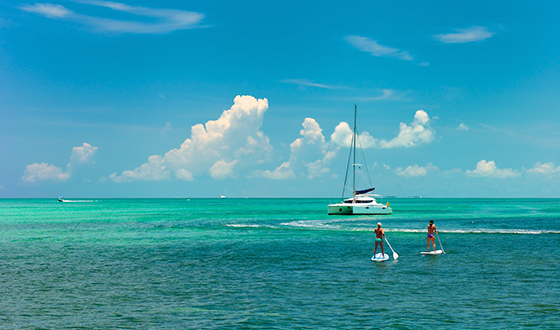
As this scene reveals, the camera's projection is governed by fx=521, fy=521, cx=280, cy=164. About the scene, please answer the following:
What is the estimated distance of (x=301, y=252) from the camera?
41219 mm

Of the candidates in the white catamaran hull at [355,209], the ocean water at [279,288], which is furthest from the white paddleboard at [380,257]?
the white catamaran hull at [355,209]

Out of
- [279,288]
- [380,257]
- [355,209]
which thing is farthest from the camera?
[355,209]

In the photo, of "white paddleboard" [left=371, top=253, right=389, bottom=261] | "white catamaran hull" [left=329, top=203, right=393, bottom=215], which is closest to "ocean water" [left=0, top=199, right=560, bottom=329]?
"white paddleboard" [left=371, top=253, right=389, bottom=261]

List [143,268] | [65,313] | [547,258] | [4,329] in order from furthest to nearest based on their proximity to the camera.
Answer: [547,258] → [143,268] → [65,313] → [4,329]

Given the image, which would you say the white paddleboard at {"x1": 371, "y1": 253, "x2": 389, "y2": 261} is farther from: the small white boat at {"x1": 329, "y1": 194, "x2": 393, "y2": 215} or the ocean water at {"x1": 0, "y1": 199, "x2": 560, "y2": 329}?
the small white boat at {"x1": 329, "y1": 194, "x2": 393, "y2": 215}

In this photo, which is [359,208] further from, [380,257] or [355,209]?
[380,257]

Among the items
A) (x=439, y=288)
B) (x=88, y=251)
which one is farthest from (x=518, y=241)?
(x=88, y=251)

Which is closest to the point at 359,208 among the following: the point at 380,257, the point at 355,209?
the point at 355,209

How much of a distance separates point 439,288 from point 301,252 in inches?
663

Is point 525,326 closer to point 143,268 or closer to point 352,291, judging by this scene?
point 352,291

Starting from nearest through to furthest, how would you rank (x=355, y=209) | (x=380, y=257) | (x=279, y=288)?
(x=279, y=288), (x=380, y=257), (x=355, y=209)

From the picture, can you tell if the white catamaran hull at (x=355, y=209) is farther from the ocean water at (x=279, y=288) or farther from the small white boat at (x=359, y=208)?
the ocean water at (x=279, y=288)

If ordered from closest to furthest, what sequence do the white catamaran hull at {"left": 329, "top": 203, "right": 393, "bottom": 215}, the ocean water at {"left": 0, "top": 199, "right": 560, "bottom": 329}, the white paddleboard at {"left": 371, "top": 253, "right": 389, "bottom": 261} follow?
the ocean water at {"left": 0, "top": 199, "right": 560, "bottom": 329} < the white paddleboard at {"left": 371, "top": 253, "right": 389, "bottom": 261} < the white catamaran hull at {"left": 329, "top": 203, "right": 393, "bottom": 215}

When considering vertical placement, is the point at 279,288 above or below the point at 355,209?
below
